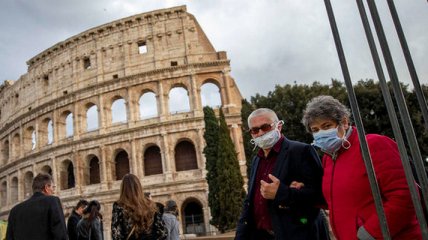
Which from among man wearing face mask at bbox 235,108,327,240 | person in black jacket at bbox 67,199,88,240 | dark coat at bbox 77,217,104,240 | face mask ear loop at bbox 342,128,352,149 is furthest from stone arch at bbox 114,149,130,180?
face mask ear loop at bbox 342,128,352,149

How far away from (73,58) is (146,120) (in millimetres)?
9126

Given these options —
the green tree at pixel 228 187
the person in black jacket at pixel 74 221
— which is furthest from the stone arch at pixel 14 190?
the person in black jacket at pixel 74 221

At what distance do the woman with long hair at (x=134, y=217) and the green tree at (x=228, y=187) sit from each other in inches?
577

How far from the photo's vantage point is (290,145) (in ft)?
10.0

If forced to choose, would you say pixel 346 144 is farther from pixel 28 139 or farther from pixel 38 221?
pixel 28 139

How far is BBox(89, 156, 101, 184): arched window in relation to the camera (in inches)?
1010

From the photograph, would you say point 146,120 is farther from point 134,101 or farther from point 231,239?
point 231,239

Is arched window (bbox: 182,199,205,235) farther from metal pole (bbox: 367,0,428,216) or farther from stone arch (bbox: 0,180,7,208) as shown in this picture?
metal pole (bbox: 367,0,428,216)

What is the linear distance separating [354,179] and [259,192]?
1.05 meters

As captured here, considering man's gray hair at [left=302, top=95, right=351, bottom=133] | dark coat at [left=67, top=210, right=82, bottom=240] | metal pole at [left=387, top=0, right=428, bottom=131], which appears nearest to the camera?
metal pole at [left=387, top=0, right=428, bottom=131]

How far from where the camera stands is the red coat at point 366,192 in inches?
77.4

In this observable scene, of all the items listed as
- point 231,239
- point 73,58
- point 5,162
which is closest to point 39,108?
point 73,58

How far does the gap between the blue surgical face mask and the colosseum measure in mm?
19419

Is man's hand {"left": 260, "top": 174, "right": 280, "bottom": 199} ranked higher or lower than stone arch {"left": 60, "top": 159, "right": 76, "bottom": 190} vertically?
lower
